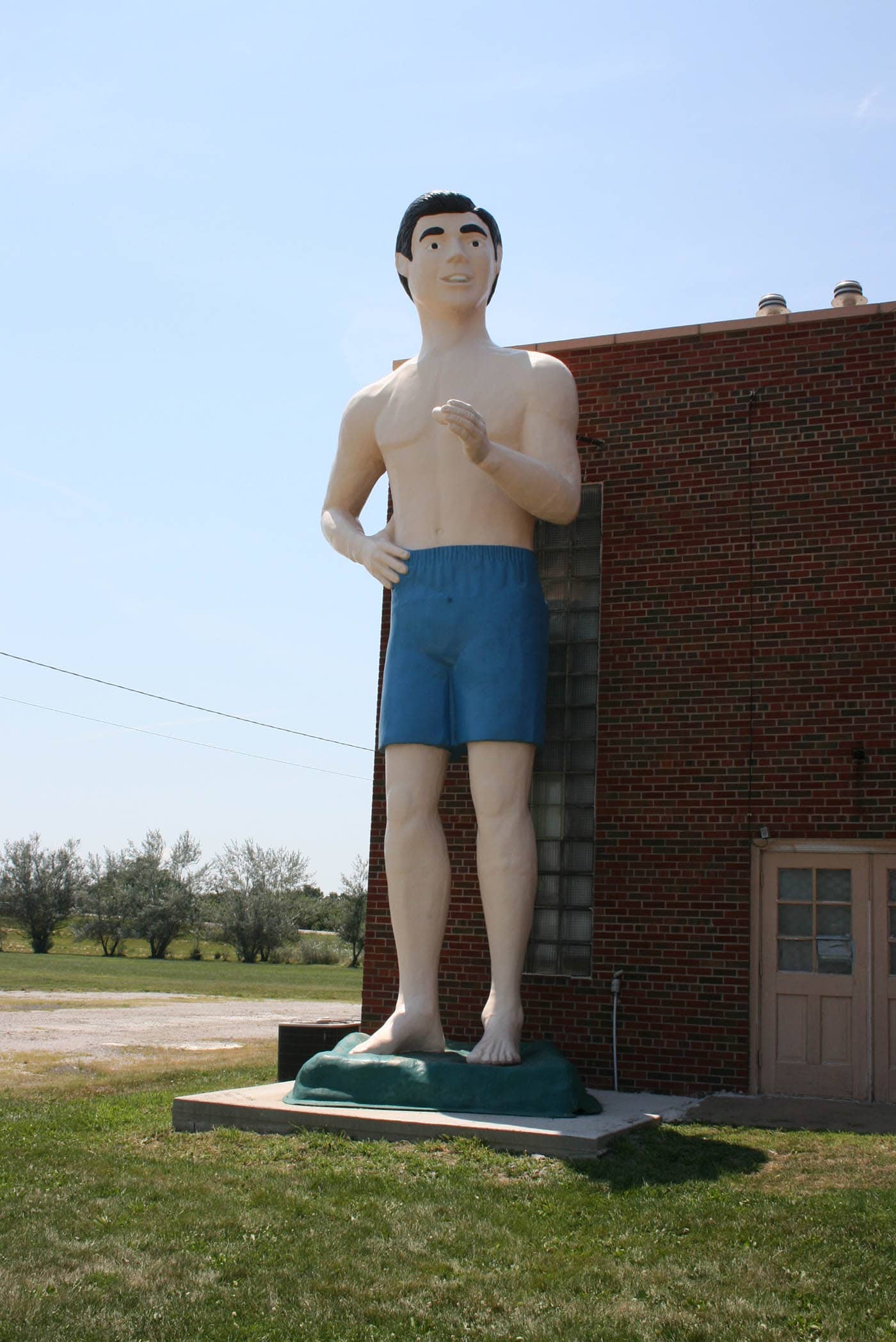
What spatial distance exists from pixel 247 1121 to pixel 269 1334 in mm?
3101

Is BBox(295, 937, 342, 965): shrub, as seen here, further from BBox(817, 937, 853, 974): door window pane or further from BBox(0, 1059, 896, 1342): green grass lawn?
BBox(0, 1059, 896, 1342): green grass lawn

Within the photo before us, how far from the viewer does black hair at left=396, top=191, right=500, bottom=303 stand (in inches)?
317

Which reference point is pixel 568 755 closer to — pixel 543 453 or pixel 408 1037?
pixel 543 453

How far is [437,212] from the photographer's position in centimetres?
805

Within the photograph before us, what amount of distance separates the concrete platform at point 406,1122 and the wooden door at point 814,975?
1541 millimetres

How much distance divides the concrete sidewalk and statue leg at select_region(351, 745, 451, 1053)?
61.8 inches

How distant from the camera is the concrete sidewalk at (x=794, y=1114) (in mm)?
7496

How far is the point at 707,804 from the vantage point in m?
9.02

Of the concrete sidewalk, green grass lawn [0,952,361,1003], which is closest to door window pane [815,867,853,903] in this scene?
the concrete sidewalk

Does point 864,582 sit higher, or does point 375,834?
point 864,582

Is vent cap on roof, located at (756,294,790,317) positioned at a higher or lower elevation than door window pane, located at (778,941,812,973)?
higher

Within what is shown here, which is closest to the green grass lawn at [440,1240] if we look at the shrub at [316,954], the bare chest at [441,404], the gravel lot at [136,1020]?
the bare chest at [441,404]

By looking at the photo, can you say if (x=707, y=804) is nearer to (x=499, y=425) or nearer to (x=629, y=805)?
(x=629, y=805)

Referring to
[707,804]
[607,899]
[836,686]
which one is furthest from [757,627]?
[607,899]
